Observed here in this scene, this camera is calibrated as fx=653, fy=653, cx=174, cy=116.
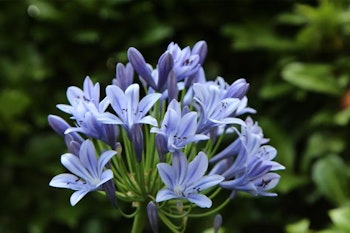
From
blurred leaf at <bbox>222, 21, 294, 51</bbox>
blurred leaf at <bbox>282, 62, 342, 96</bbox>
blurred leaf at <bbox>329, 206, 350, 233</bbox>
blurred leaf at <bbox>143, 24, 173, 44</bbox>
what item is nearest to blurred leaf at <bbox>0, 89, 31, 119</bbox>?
blurred leaf at <bbox>143, 24, 173, 44</bbox>

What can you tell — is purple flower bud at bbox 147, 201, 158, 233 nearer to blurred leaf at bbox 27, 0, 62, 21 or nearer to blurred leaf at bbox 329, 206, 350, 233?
blurred leaf at bbox 329, 206, 350, 233

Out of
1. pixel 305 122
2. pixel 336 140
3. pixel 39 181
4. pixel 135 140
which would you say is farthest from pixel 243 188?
pixel 39 181

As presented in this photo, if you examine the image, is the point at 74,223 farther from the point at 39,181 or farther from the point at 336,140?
the point at 336,140

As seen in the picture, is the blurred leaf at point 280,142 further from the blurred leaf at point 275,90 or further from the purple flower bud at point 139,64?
the purple flower bud at point 139,64

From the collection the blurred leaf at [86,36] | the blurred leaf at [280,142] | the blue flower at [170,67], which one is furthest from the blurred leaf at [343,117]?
the blue flower at [170,67]

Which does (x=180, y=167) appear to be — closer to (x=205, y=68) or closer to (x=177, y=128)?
(x=177, y=128)

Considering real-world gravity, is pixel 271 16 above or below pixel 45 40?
above
